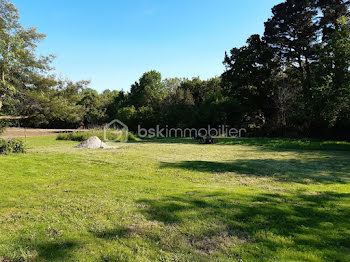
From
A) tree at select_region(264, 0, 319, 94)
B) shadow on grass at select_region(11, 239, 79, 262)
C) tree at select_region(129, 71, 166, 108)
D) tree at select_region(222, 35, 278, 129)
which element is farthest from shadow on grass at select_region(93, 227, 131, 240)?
tree at select_region(129, 71, 166, 108)

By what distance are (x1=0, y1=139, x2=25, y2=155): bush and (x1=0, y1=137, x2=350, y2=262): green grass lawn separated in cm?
387

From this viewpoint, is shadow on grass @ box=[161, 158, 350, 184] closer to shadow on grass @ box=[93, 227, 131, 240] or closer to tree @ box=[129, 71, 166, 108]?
shadow on grass @ box=[93, 227, 131, 240]

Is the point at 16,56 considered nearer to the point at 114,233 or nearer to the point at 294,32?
the point at 114,233

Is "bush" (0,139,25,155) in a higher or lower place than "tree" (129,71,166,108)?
lower

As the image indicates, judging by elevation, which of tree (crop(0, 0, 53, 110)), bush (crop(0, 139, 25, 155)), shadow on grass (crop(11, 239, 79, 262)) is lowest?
shadow on grass (crop(11, 239, 79, 262))

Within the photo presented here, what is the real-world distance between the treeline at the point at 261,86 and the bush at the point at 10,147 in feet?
6.47

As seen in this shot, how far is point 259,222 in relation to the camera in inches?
127

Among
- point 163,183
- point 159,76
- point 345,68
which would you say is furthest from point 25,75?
point 159,76

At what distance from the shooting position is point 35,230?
114 inches

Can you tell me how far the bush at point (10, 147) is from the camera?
30.1ft

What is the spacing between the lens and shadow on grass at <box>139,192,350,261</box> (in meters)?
2.57

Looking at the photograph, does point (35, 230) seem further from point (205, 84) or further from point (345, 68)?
point (205, 84)

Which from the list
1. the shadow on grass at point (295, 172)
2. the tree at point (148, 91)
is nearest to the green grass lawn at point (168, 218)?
the shadow on grass at point (295, 172)

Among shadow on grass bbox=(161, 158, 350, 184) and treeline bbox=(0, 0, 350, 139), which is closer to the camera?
shadow on grass bbox=(161, 158, 350, 184)
